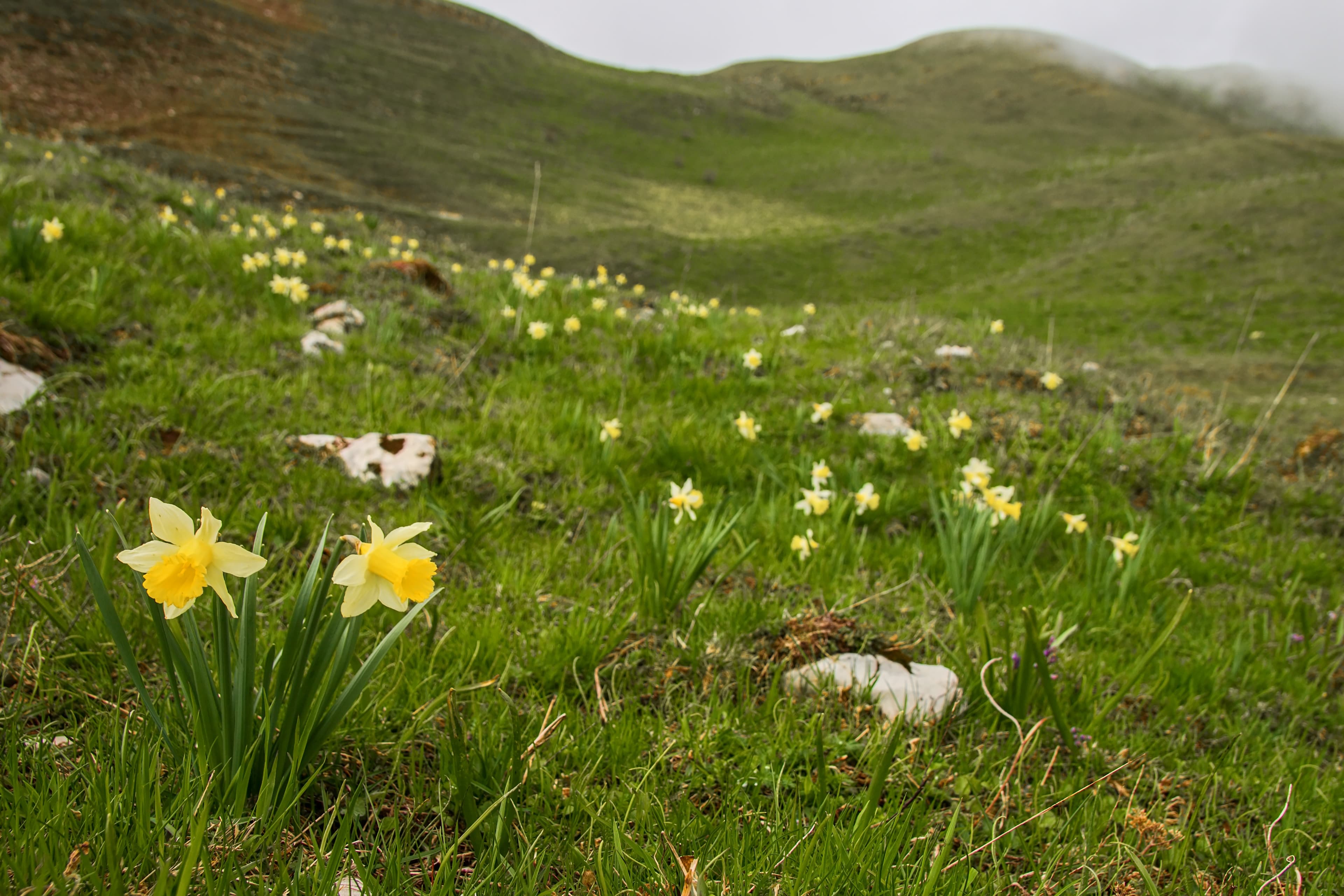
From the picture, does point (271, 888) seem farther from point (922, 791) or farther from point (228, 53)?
point (228, 53)

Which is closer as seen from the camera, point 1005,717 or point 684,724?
point 684,724

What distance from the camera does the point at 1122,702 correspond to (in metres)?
2.03

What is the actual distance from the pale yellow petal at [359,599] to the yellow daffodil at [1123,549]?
2.43m

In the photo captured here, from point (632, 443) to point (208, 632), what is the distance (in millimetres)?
2031

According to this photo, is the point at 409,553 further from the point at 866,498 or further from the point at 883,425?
the point at 883,425

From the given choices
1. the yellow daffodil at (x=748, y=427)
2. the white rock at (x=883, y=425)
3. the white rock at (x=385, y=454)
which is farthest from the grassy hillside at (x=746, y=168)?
the white rock at (x=385, y=454)

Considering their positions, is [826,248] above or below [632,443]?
above

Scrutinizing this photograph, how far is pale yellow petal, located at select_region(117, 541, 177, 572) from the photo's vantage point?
94cm

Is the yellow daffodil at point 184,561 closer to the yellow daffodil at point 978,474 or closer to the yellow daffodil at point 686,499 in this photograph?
the yellow daffodil at point 686,499

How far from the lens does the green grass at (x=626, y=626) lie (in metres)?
1.12

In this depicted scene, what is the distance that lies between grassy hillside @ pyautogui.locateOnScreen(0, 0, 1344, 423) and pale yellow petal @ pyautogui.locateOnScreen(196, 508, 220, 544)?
6511mm

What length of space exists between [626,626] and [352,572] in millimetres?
1052

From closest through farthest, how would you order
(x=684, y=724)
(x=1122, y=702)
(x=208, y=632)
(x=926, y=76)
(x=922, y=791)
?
(x=922, y=791)
(x=684, y=724)
(x=208, y=632)
(x=1122, y=702)
(x=926, y=76)

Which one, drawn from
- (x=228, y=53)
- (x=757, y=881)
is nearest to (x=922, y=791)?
(x=757, y=881)
